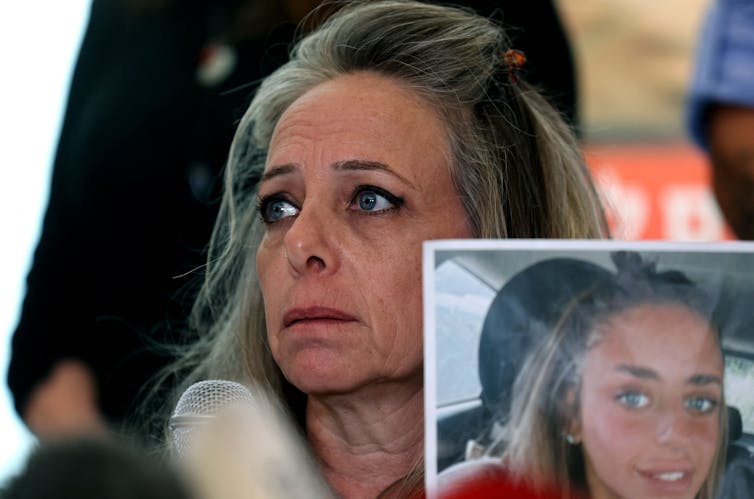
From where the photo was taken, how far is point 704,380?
139 cm

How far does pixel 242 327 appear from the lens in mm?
2174

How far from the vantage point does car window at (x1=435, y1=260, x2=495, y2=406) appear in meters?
1.40

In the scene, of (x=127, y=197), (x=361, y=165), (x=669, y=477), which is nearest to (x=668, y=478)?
(x=669, y=477)

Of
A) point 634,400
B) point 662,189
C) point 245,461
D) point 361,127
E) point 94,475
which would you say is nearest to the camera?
point 94,475

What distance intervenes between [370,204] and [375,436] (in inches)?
12.1

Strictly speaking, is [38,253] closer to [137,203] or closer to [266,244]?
[137,203]

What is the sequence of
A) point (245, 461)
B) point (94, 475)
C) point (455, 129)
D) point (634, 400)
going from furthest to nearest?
point (455, 129)
point (634, 400)
point (245, 461)
point (94, 475)

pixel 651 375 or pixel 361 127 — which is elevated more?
pixel 361 127

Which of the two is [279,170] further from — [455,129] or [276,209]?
[455,129]

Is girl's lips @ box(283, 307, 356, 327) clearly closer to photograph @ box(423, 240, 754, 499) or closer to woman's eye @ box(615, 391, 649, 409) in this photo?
photograph @ box(423, 240, 754, 499)

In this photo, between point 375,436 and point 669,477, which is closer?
point 669,477

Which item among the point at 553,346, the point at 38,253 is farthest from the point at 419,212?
the point at 38,253

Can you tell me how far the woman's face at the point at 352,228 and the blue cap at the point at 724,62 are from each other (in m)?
1.03

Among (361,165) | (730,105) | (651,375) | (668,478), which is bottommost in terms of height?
(668,478)
